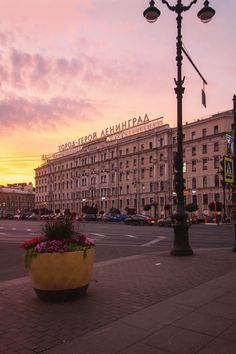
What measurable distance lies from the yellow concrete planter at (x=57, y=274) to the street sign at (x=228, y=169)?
9417 millimetres

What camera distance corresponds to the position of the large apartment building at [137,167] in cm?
7694

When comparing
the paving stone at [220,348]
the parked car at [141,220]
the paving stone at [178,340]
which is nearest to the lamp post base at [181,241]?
the paving stone at [178,340]

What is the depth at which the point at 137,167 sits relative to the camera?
9700 cm

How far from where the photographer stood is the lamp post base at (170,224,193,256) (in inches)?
512

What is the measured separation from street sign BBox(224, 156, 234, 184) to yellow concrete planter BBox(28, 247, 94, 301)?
9417mm

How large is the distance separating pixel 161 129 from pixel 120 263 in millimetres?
80618

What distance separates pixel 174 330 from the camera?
514cm

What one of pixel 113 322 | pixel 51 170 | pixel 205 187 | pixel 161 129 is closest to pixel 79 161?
pixel 51 170

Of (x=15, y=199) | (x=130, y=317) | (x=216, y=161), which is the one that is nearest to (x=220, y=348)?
(x=130, y=317)

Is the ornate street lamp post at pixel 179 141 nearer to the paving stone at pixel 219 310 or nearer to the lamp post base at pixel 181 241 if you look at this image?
the lamp post base at pixel 181 241

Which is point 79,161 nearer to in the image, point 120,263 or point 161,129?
point 161,129

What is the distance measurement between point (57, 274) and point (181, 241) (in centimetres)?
712

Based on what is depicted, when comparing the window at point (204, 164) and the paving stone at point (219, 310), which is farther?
the window at point (204, 164)

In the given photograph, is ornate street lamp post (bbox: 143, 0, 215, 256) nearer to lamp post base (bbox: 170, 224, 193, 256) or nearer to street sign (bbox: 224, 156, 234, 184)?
lamp post base (bbox: 170, 224, 193, 256)
